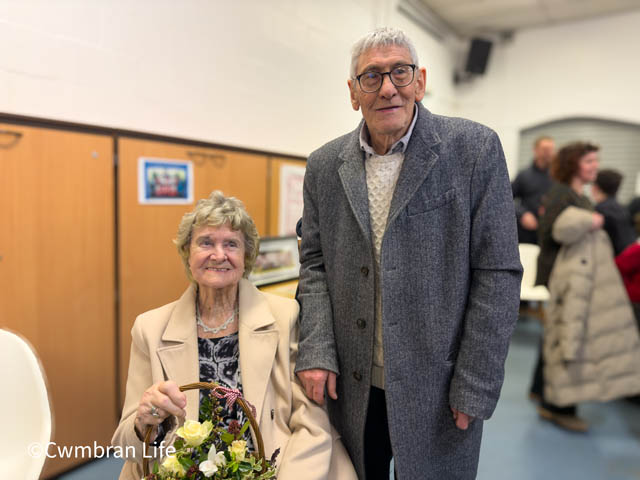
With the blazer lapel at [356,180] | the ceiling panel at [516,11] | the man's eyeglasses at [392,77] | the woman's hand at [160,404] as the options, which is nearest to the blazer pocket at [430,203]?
the blazer lapel at [356,180]

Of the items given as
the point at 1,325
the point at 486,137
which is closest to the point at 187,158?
the point at 1,325

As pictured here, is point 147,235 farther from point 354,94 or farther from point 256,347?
point 354,94

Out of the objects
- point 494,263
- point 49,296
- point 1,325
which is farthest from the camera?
point 49,296

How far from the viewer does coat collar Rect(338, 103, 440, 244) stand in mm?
1119

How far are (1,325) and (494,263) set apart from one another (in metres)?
2.02

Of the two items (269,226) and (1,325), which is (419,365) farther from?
(269,226)

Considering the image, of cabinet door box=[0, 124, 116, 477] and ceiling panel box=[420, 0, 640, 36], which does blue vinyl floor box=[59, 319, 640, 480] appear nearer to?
cabinet door box=[0, 124, 116, 477]

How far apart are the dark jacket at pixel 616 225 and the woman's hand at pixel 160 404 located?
2865 millimetres

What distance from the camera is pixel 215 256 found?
4.36ft

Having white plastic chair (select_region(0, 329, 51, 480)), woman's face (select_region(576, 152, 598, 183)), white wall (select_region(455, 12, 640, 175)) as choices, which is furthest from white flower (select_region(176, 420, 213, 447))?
white wall (select_region(455, 12, 640, 175))

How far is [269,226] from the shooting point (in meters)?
3.25

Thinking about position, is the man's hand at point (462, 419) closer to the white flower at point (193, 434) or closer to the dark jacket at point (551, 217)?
the white flower at point (193, 434)

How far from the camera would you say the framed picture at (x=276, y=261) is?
1857 mm

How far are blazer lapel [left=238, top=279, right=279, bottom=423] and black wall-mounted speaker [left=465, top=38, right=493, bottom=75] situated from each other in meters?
5.46
